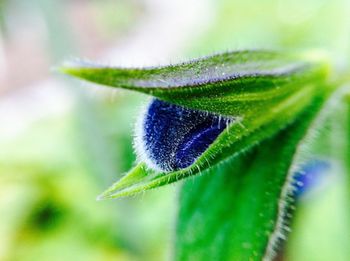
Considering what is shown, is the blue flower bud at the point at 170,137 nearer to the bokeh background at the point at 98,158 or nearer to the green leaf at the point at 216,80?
the green leaf at the point at 216,80

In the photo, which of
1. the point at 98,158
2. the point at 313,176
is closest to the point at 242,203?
the point at 313,176

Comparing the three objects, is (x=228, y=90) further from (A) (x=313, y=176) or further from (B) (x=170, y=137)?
(A) (x=313, y=176)

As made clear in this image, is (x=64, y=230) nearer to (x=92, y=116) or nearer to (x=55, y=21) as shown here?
(x=92, y=116)

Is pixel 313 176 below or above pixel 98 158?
below

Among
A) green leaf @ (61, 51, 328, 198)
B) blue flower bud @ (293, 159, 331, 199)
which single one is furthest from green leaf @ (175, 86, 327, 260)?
blue flower bud @ (293, 159, 331, 199)

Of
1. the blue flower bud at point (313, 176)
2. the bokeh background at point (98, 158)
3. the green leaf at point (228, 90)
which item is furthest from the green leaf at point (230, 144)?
the blue flower bud at point (313, 176)

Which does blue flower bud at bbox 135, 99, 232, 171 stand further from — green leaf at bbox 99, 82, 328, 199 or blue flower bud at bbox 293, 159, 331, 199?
blue flower bud at bbox 293, 159, 331, 199
